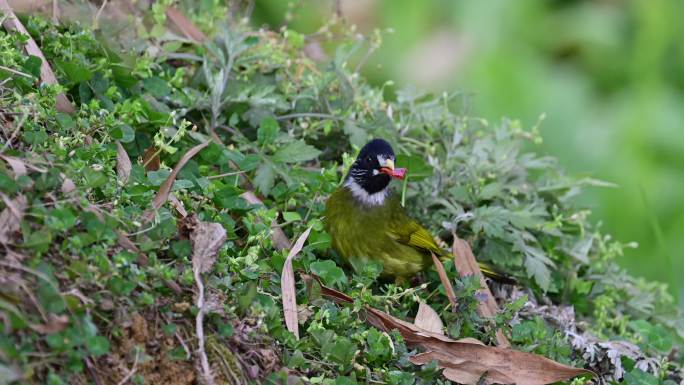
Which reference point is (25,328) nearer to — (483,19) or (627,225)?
(627,225)

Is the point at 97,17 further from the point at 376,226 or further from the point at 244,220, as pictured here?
the point at 376,226

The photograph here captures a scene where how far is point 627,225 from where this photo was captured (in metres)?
7.43

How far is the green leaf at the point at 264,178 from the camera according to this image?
15.3 feet

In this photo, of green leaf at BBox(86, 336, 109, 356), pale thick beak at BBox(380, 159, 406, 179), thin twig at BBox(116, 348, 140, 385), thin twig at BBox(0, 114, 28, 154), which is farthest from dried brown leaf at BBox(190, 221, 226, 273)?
pale thick beak at BBox(380, 159, 406, 179)

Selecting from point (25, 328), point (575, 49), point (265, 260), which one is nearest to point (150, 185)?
point (265, 260)

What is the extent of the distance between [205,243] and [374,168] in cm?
133

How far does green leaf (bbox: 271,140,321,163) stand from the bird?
0.21 metres

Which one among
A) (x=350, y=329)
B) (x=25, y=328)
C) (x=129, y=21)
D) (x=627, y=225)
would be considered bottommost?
(x=627, y=225)

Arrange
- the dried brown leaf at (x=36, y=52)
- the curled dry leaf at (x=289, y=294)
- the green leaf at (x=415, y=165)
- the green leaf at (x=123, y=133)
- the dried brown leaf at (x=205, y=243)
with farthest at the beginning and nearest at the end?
1. the green leaf at (x=415, y=165)
2. the dried brown leaf at (x=36, y=52)
3. the green leaf at (x=123, y=133)
4. the curled dry leaf at (x=289, y=294)
5. the dried brown leaf at (x=205, y=243)

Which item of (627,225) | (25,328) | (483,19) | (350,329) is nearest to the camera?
(25,328)

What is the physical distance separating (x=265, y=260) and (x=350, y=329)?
430 millimetres

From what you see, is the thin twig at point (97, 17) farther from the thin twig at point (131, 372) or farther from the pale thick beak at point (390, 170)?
the thin twig at point (131, 372)

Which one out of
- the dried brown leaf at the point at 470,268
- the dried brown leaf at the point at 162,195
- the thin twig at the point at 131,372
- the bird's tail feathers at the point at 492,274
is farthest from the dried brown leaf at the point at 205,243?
the bird's tail feathers at the point at 492,274

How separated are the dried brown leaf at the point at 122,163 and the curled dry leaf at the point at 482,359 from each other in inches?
31.0
